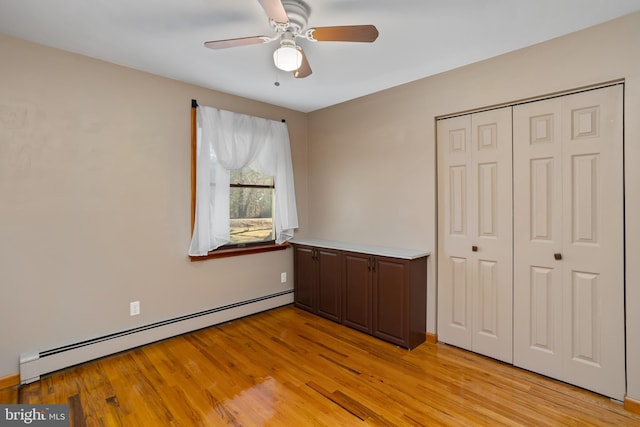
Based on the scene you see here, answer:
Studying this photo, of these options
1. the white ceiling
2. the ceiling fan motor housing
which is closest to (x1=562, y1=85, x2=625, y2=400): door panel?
the white ceiling

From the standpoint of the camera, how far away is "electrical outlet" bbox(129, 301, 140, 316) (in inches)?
115

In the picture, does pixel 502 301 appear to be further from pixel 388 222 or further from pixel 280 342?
pixel 280 342

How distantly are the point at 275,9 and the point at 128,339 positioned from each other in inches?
115

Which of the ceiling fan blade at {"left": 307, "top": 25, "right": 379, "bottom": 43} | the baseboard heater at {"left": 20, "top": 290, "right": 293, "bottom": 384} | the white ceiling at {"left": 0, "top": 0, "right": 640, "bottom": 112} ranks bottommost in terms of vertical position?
the baseboard heater at {"left": 20, "top": 290, "right": 293, "bottom": 384}

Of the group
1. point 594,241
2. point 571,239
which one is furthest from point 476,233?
point 594,241

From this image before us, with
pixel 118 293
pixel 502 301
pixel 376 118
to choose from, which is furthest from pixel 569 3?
pixel 118 293

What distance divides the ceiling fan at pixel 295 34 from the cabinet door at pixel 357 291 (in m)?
1.97

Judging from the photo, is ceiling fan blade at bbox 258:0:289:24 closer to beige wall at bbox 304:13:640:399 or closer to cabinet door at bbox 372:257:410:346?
beige wall at bbox 304:13:640:399

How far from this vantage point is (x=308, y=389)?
7.66 feet

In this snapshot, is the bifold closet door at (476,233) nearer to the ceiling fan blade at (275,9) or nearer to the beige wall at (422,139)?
the beige wall at (422,139)

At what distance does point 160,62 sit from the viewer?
2.76 m

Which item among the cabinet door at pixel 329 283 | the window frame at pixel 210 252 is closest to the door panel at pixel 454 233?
the cabinet door at pixel 329 283

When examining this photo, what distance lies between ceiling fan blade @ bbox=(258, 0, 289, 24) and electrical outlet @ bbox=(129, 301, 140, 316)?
8.74 ft

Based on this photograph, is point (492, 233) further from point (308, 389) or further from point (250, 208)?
point (250, 208)
